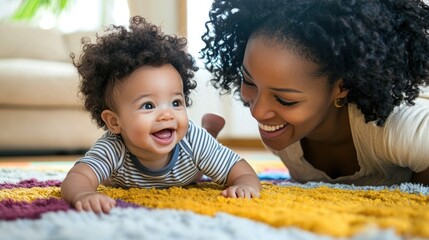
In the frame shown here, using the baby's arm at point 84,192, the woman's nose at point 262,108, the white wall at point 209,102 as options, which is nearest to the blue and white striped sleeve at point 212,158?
the woman's nose at point 262,108

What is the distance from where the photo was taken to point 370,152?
121 centimetres

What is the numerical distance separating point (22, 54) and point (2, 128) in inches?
26.5

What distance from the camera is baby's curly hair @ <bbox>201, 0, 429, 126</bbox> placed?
3.52 feet

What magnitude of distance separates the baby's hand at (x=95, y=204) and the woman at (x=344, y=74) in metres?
0.42

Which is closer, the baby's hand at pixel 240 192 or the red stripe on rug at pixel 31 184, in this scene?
the baby's hand at pixel 240 192

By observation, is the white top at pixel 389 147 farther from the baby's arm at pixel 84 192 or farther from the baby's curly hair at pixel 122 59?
the baby's arm at pixel 84 192

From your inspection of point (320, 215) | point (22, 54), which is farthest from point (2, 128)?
point (320, 215)

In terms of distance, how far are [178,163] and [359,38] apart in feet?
1.43

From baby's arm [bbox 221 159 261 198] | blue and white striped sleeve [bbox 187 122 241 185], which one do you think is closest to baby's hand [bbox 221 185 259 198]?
baby's arm [bbox 221 159 261 198]

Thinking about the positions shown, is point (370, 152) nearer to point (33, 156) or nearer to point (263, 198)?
point (263, 198)

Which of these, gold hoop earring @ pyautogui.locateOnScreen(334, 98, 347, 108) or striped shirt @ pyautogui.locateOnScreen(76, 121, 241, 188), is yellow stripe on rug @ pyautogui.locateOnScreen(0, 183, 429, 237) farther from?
gold hoop earring @ pyautogui.locateOnScreen(334, 98, 347, 108)

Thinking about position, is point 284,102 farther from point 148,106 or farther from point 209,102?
point 209,102

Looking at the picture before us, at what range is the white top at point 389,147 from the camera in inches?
43.9

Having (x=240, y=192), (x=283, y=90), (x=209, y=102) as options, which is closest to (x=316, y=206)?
(x=240, y=192)
